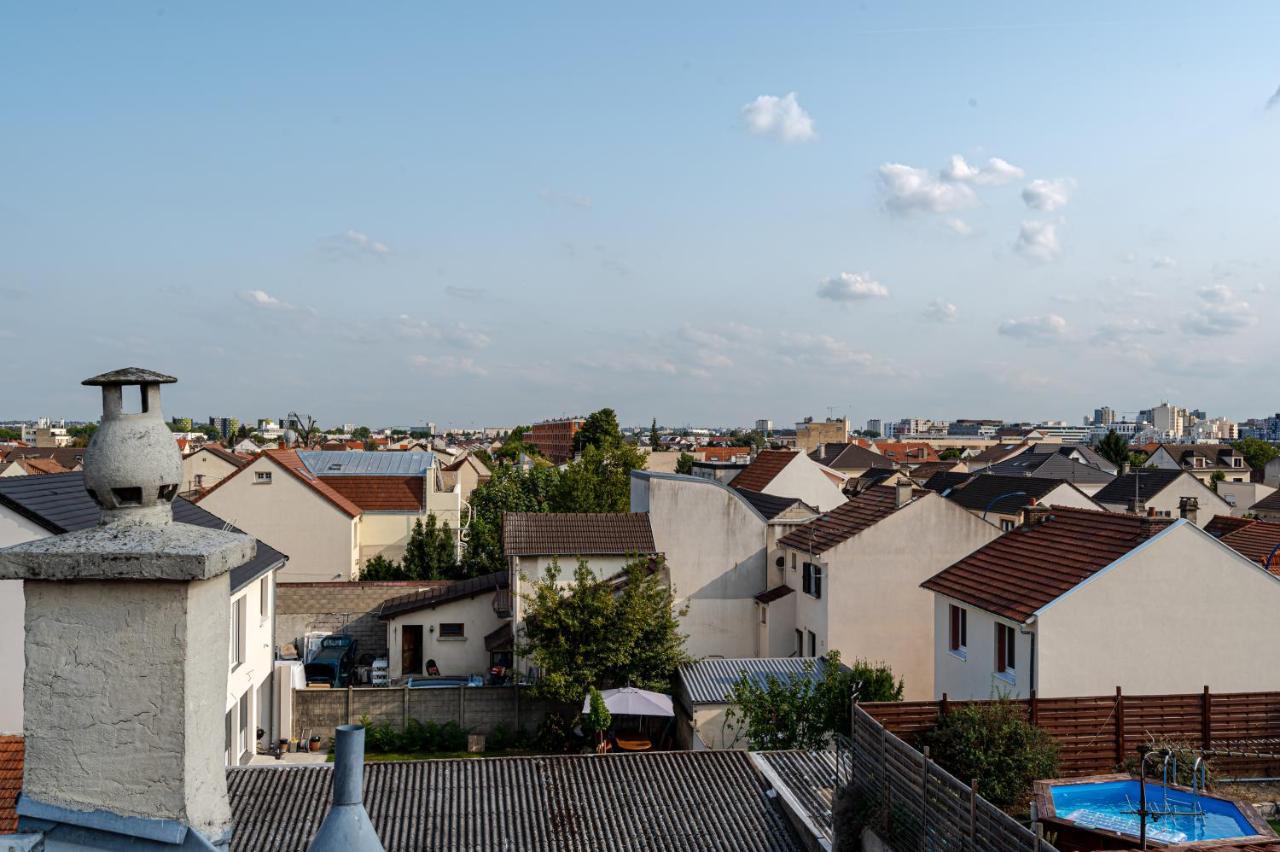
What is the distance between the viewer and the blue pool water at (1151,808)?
11102 mm

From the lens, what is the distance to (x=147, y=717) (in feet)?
10.2

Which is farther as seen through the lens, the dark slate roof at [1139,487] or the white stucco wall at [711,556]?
the dark slate roof at [1139,487]

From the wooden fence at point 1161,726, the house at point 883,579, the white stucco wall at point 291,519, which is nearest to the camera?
the wooden fence at point 1161,726

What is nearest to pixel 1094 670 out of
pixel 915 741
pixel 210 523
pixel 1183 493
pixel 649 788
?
pixel 915 741

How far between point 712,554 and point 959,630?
9.43 meters

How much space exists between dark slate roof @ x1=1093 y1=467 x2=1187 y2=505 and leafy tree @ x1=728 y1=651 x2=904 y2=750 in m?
35.8

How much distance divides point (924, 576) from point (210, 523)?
63.0 feet

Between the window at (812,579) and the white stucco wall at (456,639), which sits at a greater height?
the window at (812,579)

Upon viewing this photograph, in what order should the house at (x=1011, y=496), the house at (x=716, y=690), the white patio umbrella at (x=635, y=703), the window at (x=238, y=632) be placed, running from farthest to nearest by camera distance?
the house at (x=1011, y=496), the white patio umbrella at (x=635, y=703), the house at (x=716, y=690), the window at (x=238, y=632)

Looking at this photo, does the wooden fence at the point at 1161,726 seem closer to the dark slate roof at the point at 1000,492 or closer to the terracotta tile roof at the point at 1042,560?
the terracotta tile roof at the point at 1042,560

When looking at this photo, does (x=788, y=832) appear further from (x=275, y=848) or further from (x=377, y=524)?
(x=377, y=524)

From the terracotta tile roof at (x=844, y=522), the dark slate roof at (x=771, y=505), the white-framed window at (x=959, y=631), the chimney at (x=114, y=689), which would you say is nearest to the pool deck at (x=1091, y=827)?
the white-framed window at (x=959, y=631)

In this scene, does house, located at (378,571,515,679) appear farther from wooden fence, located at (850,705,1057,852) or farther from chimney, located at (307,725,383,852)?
chimney, located at (307,725,383,852)

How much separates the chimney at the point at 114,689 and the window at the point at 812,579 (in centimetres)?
2418
